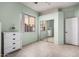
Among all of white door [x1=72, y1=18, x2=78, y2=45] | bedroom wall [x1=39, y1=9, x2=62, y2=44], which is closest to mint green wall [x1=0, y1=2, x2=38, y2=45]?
bedroom wall [x1=39, y1=9, x2=62, y2=44]

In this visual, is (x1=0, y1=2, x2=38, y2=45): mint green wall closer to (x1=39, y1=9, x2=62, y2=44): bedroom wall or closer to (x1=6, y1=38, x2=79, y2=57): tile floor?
(x1=6, y1=38, x2=79, y2=57): tile floor

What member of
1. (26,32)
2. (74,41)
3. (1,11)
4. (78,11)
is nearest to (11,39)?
(1,11)

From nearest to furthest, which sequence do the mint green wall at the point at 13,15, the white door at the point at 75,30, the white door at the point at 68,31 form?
1. the mint green wall at the point at 13,15
2. the white door at the point at 75,30
3. the white door at the point at 68,31

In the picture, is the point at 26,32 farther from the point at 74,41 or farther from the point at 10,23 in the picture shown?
the point at 74,41

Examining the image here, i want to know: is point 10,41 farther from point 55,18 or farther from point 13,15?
point 55,18

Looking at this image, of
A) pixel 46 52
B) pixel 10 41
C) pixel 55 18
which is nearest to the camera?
pixel 10 41

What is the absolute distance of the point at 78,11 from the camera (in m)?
5.51

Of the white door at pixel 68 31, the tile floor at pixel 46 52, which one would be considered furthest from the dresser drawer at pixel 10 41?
the white door at pixel 68 31

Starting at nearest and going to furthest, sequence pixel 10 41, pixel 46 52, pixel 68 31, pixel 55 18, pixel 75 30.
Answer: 1. pixel 10 41
2. pixel 46 52
3. pixel 75 30
4. pixel 68 31
5. pixel 55 18

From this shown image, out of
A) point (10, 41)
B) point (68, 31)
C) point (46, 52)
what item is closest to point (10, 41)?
point (10, 41)

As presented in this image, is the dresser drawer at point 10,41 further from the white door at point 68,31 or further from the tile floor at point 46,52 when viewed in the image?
the white door at point 68,31

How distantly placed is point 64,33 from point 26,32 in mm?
2757

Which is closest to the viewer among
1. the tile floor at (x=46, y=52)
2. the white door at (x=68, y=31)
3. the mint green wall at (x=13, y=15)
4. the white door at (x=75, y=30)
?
the tile floor at (x=46, y=52)

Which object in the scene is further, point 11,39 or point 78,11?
point 78,11
